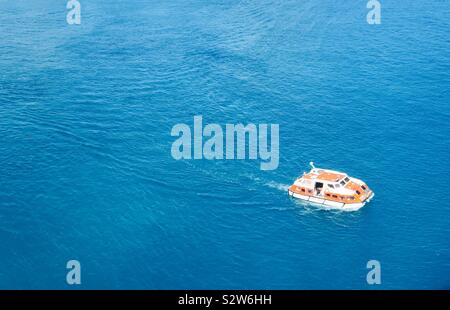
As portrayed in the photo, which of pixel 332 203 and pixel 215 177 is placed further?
pixel 215 177

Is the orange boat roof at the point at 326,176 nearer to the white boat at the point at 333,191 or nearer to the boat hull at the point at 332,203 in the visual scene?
the white boat at the point at 333,191

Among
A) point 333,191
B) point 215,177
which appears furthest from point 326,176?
point 215,177

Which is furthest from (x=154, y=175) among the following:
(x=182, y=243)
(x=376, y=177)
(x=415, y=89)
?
(x=415, y=89)

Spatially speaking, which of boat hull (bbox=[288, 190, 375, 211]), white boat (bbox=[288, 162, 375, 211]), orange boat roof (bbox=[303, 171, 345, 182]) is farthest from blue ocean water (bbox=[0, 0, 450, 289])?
orange boat roof (bbox=[303, 171, 345, 182])

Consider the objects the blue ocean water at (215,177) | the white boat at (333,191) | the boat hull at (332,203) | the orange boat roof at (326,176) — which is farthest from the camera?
the orange boat roof at (326,176)

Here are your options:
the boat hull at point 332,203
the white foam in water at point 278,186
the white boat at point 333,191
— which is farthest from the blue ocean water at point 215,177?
the white boat at point 333,191

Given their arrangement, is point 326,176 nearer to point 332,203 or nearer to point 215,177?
point 332,203

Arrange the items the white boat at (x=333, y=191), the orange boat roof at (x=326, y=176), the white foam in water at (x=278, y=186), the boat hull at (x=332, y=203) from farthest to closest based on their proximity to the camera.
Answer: the white foam in water at (x=278, y=186), the orange boat roof at (x=326, y=176), the white boat at (x=333, y=191), the boat hull at (x=332, y=203)
